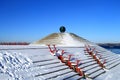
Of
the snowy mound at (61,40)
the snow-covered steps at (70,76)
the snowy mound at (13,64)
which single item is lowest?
the snow-covered steps at (70,76)

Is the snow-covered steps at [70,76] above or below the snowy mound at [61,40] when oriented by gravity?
below

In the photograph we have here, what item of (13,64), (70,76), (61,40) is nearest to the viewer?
(13,64)

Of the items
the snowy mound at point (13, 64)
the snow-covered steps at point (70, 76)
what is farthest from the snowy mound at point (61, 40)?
the snowy mound at point (13, 64)

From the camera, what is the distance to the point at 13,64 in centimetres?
1080

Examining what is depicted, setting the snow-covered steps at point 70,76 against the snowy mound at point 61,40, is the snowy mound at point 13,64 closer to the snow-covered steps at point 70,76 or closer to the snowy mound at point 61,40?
the snow-covered steps at point 70,76

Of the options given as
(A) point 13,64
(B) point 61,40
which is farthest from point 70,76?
(B) point 61,40

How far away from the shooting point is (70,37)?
30.5 metres

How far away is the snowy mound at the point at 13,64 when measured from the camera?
9914mm

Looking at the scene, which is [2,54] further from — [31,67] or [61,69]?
[61,69]

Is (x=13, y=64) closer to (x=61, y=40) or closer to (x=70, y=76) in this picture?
(x=70, y=76)

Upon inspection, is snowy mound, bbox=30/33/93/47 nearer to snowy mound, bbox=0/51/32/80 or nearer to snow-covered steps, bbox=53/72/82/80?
snow-covered steps, bbox=53/72/82/80

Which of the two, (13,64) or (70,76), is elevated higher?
(13,64)

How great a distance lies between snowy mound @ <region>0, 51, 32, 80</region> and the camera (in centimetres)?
991

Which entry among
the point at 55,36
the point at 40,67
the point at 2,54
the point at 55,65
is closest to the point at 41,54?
the point at 55,65
